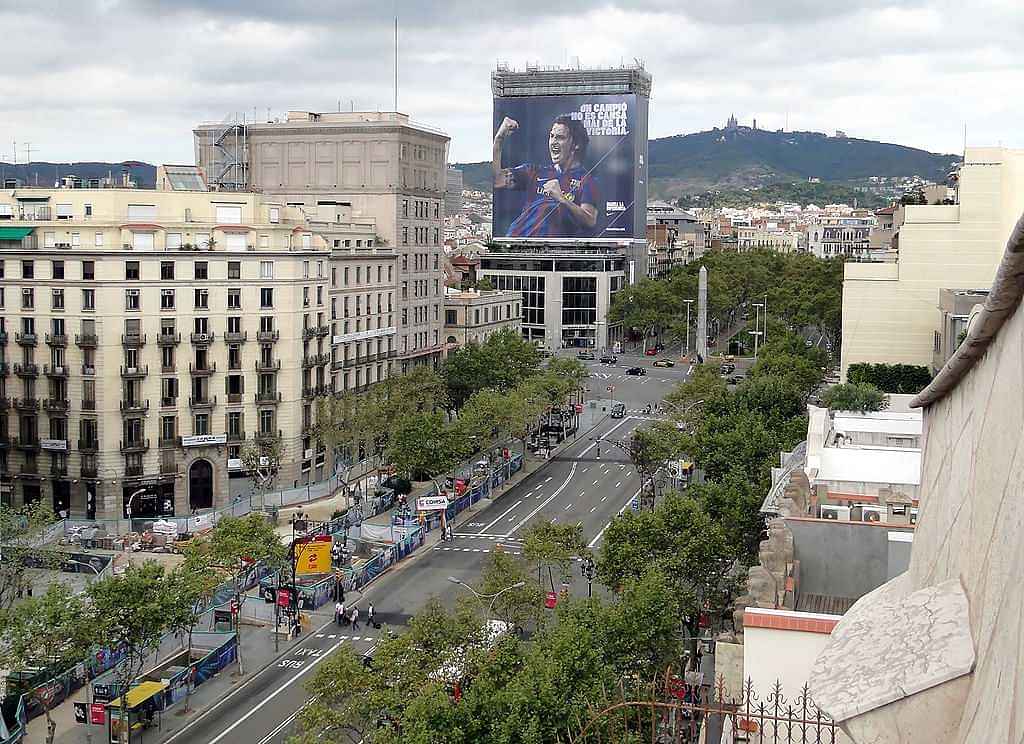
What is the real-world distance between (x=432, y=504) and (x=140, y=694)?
25.5 m

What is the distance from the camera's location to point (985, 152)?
236 feet

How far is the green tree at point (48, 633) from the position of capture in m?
36.1

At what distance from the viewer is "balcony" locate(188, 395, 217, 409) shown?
68875 millimetres

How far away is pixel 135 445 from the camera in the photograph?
6731 cm

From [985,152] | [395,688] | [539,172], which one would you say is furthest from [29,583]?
[539,172]

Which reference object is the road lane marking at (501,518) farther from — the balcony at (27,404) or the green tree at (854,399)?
the balcony at (27,404)

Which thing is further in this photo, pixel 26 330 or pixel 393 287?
pixel 393 287

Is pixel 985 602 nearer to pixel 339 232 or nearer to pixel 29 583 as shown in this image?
pixel 29 583

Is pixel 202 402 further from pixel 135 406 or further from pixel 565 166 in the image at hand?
pixel 565 166

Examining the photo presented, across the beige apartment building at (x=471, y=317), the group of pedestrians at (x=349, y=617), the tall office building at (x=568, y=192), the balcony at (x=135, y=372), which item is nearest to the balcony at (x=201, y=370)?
the balcony at (x=135, y=372)

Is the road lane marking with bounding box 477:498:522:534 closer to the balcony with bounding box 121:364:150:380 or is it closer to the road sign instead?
the road sign

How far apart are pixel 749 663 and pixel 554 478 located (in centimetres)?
5653

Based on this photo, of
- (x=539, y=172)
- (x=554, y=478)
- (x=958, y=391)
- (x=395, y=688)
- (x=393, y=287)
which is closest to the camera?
(x=958, y=391)

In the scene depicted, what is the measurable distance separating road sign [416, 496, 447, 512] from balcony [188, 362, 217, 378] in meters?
14.9
